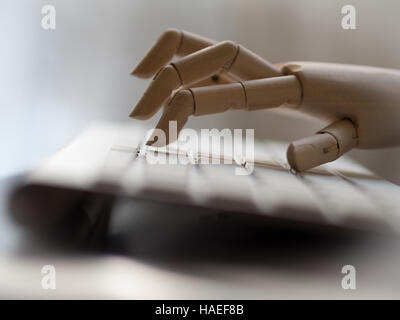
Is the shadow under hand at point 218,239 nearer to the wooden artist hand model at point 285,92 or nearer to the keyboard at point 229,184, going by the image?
the keyboard at point 229,184

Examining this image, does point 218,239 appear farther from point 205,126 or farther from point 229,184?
point 205,126

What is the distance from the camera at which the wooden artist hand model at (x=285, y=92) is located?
0.52 metres

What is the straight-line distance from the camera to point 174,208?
42cm

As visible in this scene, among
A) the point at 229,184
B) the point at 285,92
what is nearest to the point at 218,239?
the point at 229,184

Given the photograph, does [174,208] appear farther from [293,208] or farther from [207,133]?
[207,133]

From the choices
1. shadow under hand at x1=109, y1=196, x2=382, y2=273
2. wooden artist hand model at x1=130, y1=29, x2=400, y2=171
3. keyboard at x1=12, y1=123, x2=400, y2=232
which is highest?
wooden artist hand model at x1=130, y1=29, x2=400, y2=171

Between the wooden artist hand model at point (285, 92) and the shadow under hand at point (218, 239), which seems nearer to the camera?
the shadow under hand at point (218, 239)

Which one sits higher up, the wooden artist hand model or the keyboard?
the wooden artist hand model

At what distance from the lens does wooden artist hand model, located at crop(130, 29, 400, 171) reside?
520 millimetres

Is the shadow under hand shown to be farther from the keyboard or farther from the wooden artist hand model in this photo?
the wooden artist hand model

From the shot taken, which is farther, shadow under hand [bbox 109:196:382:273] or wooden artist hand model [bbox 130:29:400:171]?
wooden artist hand model [bbox 130:29:400:171]

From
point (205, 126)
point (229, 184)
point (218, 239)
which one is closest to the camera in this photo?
point (218, 239)

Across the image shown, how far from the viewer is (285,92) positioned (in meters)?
0.59

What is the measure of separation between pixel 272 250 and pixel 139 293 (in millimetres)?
118
